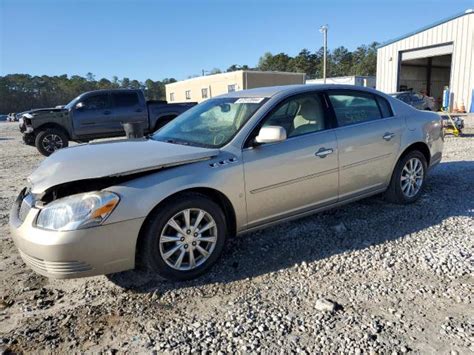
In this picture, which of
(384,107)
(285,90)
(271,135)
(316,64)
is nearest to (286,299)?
(271,135)

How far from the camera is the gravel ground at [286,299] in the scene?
2436mm

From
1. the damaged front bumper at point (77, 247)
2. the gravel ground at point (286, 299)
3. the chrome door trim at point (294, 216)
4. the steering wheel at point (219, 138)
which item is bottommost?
the gravel ground at point (286, 299)

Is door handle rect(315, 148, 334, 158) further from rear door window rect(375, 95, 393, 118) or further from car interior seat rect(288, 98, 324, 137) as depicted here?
rear door window rect(375, 95, 393, 118)

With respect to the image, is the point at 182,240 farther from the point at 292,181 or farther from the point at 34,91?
the point at 34,91

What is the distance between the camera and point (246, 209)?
344 centimetres

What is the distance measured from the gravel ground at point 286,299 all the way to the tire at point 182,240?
14 centimetres

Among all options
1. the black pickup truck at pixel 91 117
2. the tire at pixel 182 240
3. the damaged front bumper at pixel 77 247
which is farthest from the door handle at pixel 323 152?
the black pickup truck at pixel 91 117

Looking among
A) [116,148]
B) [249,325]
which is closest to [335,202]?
[249,325]

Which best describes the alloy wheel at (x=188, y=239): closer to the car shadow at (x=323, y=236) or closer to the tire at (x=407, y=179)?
the car shadow at (x=323, y=236)

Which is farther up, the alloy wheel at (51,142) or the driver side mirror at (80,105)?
the driver side mirror at (80,105)

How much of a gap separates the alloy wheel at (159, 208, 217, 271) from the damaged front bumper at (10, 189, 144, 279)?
28cm

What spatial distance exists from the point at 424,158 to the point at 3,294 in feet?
16.3

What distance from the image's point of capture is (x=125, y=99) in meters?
11.9

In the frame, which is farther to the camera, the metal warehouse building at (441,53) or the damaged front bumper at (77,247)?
the metal warehouse building at (441,53)
